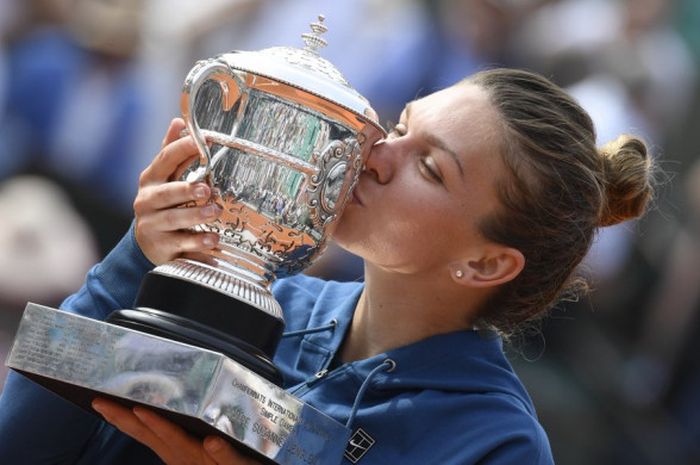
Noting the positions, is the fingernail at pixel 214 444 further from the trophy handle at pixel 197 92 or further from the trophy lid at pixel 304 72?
the trophy lid at pixel 304 72

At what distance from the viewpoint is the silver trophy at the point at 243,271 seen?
136cm

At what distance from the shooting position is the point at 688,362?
4.02m

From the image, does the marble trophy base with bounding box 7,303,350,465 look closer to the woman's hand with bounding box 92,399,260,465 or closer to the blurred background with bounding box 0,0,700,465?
the woman's hand with bounding box 92,399,260,465

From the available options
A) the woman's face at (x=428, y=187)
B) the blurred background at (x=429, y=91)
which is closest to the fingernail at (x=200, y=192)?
the woman's face at (x=428, y=187)

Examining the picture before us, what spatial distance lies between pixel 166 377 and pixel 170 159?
1.01ft

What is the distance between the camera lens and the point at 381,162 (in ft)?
5.27

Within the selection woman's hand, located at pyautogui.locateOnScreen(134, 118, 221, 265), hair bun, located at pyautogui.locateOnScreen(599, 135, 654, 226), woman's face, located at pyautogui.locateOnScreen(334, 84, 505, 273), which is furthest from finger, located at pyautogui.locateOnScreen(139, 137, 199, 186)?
hair bun, located at pyautogui.locateOnScreen(599, 135, 654, 226)

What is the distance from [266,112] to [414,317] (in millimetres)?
369

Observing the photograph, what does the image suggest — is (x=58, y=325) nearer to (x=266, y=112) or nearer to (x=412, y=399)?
(x=266, y=112)

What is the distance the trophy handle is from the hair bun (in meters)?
0.54

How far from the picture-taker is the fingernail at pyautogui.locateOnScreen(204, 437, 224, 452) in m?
1.40

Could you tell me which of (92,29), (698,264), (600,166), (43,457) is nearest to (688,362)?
(698,264)

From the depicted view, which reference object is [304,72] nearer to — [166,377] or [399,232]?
[399,232]

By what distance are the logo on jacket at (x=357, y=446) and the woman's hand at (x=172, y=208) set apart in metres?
0.30
